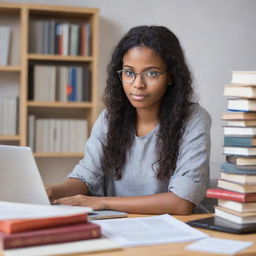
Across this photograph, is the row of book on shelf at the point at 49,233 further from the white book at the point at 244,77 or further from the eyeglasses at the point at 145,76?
the eyeglasses at the point at 145,76

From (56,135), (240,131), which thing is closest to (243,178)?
(240,131)

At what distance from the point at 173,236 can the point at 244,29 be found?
3.27 metres

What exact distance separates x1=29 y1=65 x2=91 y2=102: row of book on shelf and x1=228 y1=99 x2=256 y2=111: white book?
92.7 inches

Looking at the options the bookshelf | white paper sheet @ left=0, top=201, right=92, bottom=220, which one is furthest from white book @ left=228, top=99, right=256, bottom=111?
the bookshelf

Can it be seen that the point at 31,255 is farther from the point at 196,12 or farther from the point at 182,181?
the point at 196,12

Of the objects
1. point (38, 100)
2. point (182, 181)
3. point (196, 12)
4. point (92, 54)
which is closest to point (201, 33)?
point (196, 12)

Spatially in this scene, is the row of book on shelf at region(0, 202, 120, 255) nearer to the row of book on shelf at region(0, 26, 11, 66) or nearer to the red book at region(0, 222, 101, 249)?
the red book at region(0, 222, 101, 249)

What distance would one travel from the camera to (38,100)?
3.54 meters

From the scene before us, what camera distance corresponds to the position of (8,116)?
349 cm

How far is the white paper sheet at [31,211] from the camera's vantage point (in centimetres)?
109

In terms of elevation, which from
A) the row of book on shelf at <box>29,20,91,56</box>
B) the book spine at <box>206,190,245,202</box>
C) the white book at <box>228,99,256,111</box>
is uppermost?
the row of book on shelf at <box>29,20,91,56</box>

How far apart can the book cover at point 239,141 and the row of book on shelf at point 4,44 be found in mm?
2477

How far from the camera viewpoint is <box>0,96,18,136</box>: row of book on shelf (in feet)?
11.4

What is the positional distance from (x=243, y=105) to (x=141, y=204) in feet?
1.60
